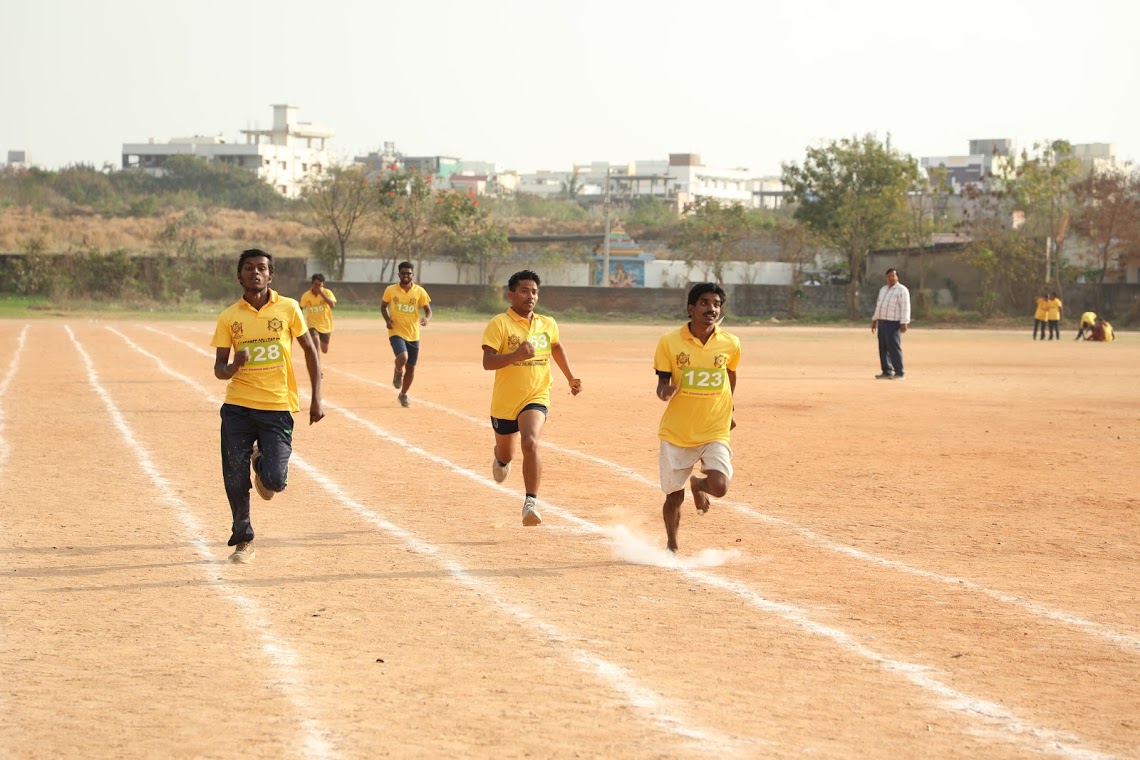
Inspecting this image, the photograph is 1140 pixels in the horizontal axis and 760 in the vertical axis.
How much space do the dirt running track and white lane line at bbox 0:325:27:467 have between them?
285 mm

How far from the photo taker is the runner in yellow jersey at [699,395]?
826 centimetres

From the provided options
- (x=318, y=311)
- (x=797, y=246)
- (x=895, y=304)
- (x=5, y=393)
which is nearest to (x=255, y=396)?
(x=5, y=393)

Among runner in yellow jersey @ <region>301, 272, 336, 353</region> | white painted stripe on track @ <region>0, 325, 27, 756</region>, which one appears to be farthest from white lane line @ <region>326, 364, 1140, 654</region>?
runner in yellow jersey @ <region>301, 272, 336, 353</region>

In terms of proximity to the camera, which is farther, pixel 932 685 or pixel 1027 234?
pixel 1027 234

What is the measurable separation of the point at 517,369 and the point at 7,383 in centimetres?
1397

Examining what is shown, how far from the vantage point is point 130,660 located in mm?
→ 6023

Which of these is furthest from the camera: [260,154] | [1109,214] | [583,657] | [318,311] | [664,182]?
[664,182]

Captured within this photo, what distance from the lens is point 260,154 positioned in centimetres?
13125

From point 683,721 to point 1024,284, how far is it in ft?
185

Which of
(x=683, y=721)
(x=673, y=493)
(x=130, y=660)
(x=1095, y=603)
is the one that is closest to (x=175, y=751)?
(x=130, y=660)

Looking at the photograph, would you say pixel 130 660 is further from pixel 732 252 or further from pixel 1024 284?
pixel 732 252

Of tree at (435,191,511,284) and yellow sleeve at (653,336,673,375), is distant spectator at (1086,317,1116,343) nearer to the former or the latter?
tree at (435,191,511,284)

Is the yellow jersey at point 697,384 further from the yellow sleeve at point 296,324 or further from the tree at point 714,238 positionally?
the tree at point 714,238

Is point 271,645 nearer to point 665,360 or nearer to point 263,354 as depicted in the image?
point 263,354
